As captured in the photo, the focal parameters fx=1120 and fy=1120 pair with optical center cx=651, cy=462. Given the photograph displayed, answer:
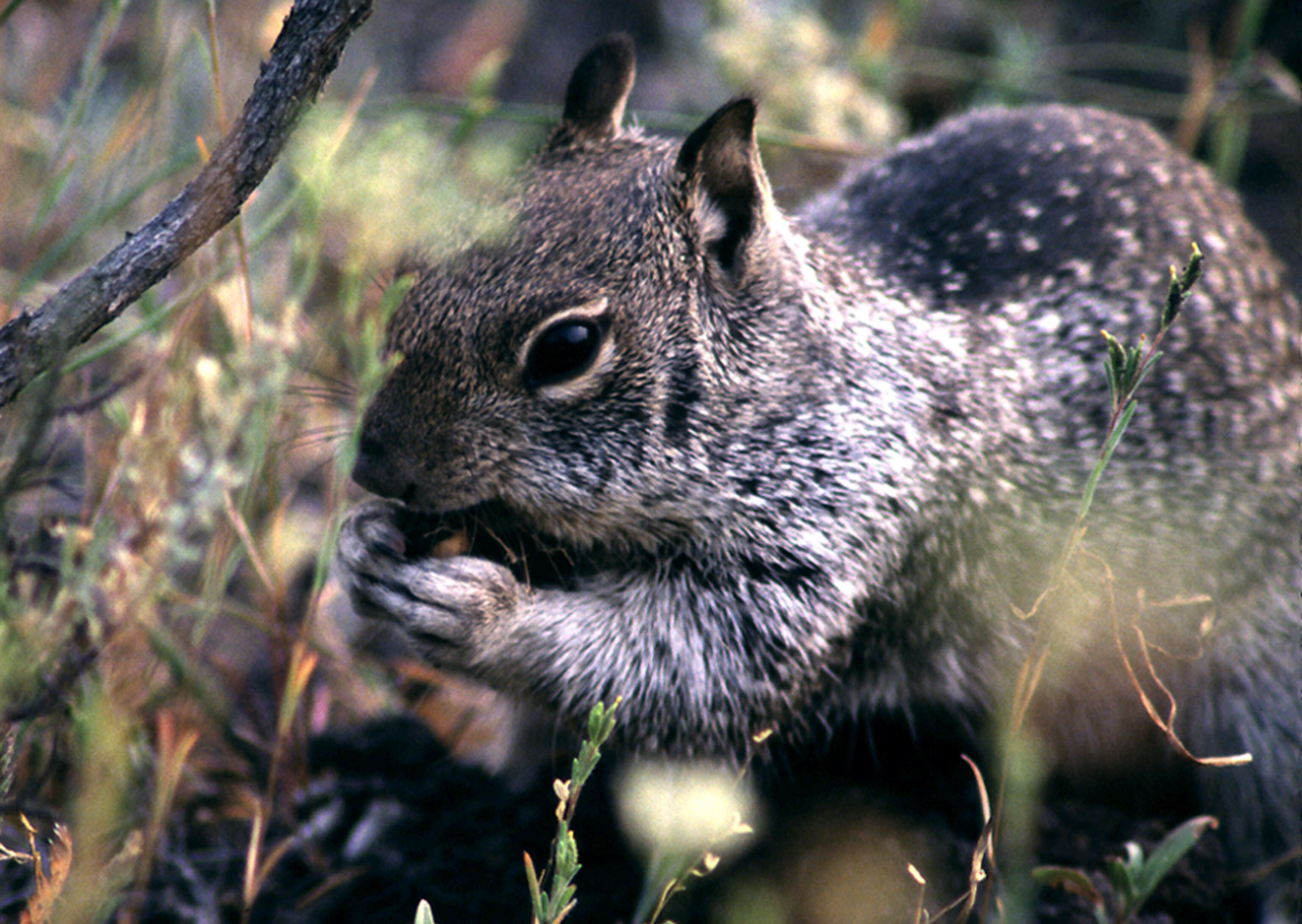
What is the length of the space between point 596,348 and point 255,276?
64.7 inches

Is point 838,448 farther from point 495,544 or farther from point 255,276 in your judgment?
point 255,276

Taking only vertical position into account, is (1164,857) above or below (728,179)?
below

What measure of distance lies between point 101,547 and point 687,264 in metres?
1.18

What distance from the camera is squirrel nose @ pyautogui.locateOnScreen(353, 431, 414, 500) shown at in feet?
6.61

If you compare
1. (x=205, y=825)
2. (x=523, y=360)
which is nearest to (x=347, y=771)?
(x=205, y=825)

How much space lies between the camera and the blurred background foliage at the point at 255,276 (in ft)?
6.78

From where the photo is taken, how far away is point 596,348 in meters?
2.08

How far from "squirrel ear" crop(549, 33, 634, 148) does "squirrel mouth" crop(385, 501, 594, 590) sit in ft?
2.80

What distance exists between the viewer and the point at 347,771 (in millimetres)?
2818

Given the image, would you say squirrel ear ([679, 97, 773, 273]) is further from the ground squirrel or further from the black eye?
the black eye

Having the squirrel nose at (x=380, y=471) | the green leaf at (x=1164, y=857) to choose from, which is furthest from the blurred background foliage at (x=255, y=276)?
the green leaf at (x=1164, y=857)

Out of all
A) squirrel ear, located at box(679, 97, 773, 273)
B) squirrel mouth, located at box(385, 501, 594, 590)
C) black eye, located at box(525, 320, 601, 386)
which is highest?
squirrel ear, located at box(679, 97, 773, 273)

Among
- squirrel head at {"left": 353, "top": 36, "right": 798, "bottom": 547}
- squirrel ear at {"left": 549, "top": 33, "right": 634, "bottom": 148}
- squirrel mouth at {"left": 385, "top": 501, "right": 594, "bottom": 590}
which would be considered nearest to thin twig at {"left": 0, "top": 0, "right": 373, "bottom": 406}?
squirrel head at {"left": 353, "top": 36, "right": 798, "bottom": 547}

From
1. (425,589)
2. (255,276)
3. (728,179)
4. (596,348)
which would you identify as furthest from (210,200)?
(255,276)
